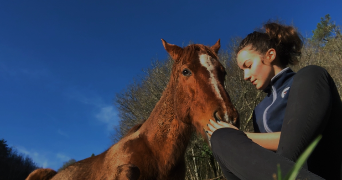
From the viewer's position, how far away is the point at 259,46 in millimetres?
2617

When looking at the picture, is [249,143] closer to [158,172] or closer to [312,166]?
[312,166]

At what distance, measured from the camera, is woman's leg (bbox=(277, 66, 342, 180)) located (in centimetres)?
142

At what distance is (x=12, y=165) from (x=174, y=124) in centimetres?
4686

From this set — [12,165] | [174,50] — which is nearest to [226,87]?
[174,50]

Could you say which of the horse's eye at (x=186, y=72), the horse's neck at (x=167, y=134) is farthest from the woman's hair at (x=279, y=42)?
the horse's neck at (x=167, y=134)

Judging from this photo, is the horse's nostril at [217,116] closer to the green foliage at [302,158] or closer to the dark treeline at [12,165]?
the green foliage at [302,158]

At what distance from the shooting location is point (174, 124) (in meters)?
3.00

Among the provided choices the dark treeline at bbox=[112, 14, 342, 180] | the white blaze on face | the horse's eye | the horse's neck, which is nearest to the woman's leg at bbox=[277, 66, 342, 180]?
the white blaze on face

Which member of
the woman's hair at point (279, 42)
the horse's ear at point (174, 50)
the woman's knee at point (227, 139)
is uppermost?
the horse's ear at point (174, 50)

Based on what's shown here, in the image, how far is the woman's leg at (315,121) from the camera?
55.7 inches

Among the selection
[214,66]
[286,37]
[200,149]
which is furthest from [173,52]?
[200,149]

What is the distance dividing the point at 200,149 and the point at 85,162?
12.5m

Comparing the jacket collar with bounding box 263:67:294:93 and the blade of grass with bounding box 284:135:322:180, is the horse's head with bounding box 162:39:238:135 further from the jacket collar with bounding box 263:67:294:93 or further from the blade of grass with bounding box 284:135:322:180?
the blade of grass with bounding box 284:135:322:180

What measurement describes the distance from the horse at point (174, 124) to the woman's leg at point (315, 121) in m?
0.75
